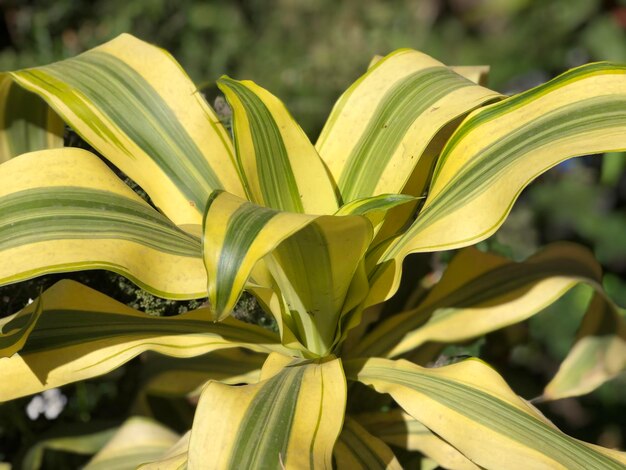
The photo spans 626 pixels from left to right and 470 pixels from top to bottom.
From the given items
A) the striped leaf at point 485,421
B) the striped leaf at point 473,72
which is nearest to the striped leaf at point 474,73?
the striped leaf at point 473,72

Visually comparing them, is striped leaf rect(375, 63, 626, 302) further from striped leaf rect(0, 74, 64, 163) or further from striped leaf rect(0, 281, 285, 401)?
striped leaf rect(0, 74, 64, 163)

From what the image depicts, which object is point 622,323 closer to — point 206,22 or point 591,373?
point 591,373

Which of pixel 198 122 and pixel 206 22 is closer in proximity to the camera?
pixel 198 122

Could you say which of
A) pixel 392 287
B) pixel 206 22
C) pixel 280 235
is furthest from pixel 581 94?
pixel 206 22

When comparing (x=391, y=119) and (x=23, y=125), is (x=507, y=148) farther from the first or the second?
(x=23, y=125)

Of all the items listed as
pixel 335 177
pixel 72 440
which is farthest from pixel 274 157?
pixel 72 440
